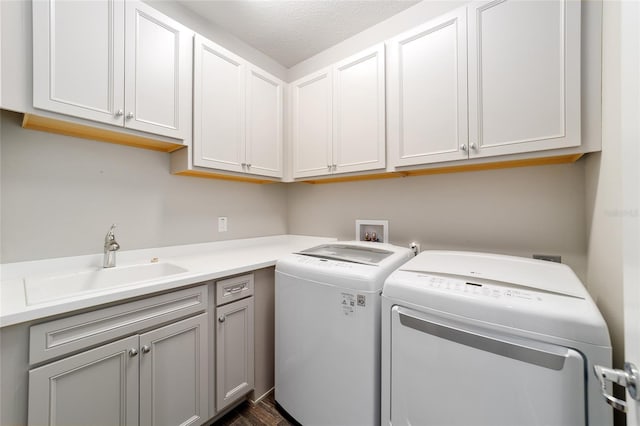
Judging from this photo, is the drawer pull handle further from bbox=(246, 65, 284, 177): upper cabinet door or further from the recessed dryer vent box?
the recessed dryer vent box

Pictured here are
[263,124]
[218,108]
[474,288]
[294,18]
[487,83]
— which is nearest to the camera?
[474,288]

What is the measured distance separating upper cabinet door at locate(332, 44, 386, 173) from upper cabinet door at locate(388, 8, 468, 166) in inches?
2.9

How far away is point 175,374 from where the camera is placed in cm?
118

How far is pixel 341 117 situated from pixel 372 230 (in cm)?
90

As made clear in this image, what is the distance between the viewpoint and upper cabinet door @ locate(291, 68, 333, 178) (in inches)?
74.0

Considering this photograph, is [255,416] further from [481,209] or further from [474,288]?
[481,209]

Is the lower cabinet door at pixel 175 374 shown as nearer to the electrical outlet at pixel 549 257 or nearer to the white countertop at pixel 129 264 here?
the white countertop at pixel 129 264

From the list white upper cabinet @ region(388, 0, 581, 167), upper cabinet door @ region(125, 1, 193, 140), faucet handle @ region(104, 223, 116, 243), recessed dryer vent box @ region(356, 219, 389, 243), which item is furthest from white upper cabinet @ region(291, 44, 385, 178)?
faucet handle @ region(104, 223, 116, 243)

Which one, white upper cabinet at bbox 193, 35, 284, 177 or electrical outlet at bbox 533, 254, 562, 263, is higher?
white upper cabinet at bbox 193, 35, 284, 177

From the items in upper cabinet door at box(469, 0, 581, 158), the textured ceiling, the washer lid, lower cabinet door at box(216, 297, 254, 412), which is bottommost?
lower cabinet door at box(216, 297, 254, 412)

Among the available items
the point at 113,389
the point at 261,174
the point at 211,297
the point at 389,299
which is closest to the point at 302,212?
the point at 261,174

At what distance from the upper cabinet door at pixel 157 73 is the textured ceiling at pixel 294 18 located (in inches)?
18.5

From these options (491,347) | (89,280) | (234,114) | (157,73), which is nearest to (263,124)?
(234,114)

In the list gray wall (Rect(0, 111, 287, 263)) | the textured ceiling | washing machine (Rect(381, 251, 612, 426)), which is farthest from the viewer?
the textured ceiling
